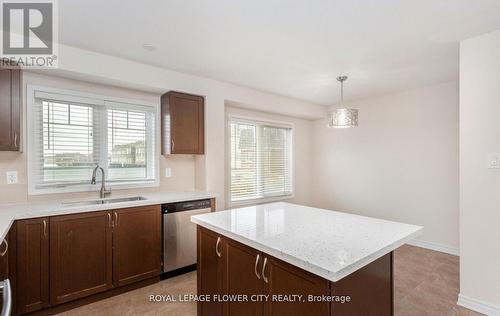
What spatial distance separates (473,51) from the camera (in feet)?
7.37

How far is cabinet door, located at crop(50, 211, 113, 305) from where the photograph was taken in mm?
2154

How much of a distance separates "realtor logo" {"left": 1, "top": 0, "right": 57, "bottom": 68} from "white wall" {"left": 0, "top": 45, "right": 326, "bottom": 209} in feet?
0.39

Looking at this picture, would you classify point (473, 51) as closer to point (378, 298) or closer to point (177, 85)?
point (378, 298)

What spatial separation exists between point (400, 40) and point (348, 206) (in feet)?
10.1

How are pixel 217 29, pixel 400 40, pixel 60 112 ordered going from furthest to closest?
pixel 60 112, pixel 400 40, pixel 217 29

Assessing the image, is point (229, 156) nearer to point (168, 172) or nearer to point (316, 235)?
point (168, 172)

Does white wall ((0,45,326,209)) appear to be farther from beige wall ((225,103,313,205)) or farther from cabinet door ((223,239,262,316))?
cabinet door ((223,239,262,316))

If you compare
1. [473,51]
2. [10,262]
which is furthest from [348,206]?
[10,262]

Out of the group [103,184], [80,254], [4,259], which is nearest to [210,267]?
[80,254]

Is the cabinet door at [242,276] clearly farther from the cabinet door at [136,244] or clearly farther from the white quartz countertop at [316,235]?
the cabinet door at [136,244]

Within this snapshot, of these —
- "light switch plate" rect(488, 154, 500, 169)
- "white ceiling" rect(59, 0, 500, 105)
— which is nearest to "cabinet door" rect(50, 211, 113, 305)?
"white ceiling" rect(59, 0, 500, 105)

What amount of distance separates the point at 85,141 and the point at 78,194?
0.59 metres

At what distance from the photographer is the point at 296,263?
1177 millimetres

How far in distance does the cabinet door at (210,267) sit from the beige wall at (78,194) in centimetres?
159
